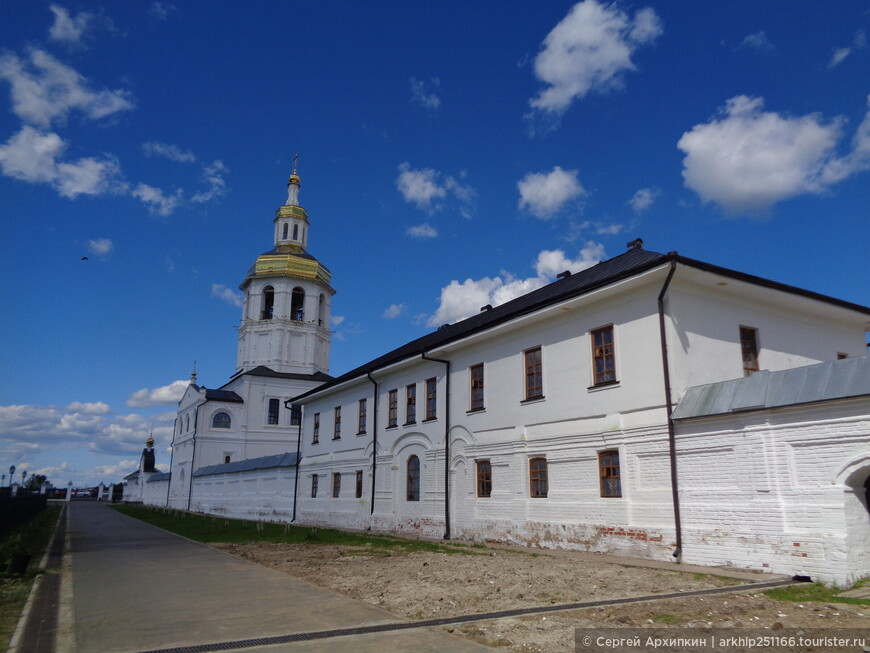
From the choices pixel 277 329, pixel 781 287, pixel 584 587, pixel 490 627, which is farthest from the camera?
pixel 277 329

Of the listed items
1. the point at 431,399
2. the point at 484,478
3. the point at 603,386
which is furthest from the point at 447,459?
the point at 603,386

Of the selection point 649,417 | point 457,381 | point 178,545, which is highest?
point 457,381

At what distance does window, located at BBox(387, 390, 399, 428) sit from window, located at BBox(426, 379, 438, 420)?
80.5 inches

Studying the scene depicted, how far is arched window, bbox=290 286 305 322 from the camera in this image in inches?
1886

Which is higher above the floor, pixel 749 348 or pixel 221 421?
pixel 221 421

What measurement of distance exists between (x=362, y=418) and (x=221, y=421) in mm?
24690

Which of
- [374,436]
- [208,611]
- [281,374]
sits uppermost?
[281,374]

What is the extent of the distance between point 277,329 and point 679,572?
39.3 m

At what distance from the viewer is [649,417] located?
13.9 metres

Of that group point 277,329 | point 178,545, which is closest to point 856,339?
point 178,545

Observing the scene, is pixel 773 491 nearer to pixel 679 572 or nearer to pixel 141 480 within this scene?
pixel 679 572

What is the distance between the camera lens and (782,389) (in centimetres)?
1150

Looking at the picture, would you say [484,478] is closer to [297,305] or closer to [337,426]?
[337,426]

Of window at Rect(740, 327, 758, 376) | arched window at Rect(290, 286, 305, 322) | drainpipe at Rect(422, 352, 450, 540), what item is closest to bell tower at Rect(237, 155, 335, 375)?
arched window at Rect(290, 286, 305, 322)
